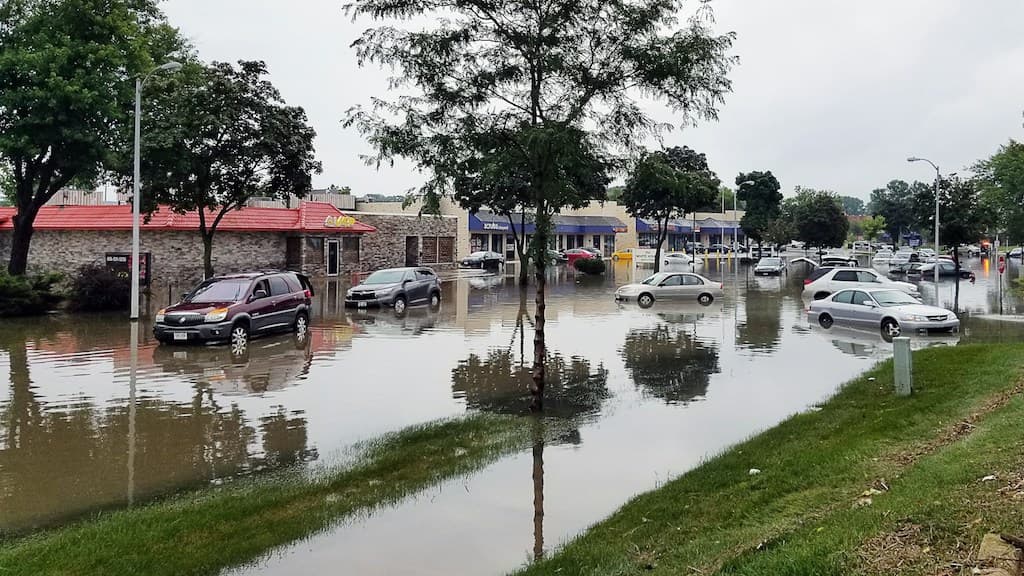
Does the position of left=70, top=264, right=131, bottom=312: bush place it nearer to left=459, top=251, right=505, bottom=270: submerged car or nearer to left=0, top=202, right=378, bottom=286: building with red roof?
left=0, top=202, right=378, bottom=286: building with red roof

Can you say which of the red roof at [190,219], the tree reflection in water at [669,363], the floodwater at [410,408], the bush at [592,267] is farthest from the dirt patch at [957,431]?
the bush at [592,267]

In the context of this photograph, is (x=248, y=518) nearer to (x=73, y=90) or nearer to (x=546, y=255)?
(x=546, y=255)

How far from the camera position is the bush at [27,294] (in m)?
24.7

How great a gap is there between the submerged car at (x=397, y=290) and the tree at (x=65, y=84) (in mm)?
9762

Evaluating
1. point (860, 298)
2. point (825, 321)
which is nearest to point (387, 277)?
point (825, 321)

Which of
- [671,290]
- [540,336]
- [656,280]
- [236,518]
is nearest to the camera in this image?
[236,518]

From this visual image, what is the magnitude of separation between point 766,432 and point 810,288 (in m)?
21.7

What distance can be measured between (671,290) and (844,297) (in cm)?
833

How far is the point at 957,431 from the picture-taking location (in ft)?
29.8

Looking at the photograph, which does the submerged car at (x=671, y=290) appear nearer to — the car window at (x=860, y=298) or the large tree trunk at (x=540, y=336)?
the car window at (x=860, y=298)

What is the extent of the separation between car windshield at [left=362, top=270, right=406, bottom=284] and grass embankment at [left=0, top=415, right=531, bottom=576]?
1924 cm

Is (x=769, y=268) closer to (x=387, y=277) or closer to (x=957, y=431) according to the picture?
(x=387, y=277)

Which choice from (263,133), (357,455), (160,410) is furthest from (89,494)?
(263,133)

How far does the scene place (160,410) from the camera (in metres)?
12.1
